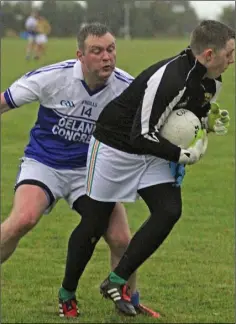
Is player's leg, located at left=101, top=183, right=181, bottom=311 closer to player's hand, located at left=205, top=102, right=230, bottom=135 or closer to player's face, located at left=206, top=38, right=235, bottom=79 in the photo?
player's hand, located at left=205, top=102, right=230, bottom=135

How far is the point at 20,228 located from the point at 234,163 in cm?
808

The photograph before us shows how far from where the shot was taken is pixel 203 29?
5688 millimetres

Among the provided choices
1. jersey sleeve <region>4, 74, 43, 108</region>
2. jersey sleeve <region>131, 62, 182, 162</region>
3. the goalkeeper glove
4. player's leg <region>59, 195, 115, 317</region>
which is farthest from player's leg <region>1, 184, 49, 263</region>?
the goalkeeper glove

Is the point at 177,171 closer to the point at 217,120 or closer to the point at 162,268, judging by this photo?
the point at 217,120

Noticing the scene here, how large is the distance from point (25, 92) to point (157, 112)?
1.11 metres

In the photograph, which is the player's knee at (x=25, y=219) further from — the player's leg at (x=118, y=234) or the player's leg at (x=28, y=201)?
the player's leg at (x=118, y=234)

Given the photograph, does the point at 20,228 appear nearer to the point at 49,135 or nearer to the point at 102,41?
the point at 49,135

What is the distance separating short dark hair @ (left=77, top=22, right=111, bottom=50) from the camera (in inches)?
240

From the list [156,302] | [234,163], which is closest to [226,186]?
[234,163]

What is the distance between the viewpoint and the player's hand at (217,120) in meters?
5.96

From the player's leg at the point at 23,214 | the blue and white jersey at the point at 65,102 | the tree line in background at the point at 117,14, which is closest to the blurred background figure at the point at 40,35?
the tree line in background at the point at 117,14

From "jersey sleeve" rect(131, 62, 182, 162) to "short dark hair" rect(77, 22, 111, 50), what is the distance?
0.64 metres

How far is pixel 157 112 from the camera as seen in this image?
5.63 metres

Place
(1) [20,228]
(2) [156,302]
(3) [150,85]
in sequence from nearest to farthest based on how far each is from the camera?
(3) [150,85] → (1) [20,228] → (2) [156,302]
